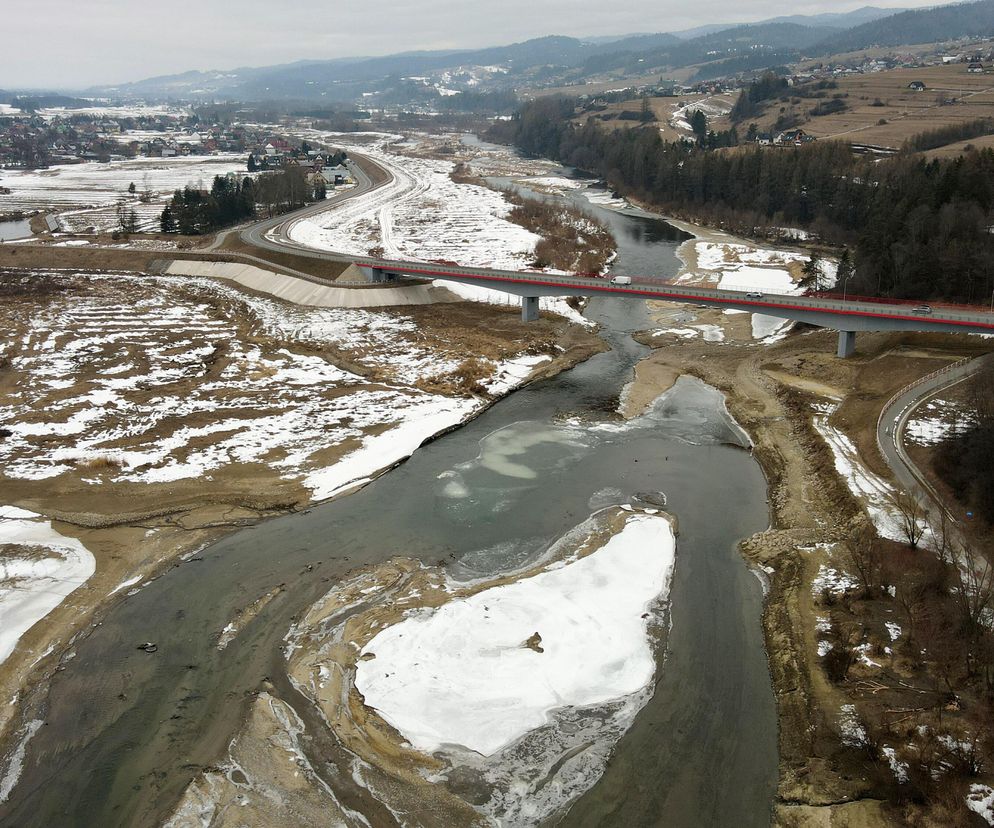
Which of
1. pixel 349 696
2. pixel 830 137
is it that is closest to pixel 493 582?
pixel 349 696

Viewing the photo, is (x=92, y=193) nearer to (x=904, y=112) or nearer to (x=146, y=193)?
(x=146, y=193)

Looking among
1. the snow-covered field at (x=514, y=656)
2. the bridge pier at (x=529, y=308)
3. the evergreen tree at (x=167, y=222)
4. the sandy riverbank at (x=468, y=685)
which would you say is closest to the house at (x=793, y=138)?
the bridge pier at (x=529, y=308)

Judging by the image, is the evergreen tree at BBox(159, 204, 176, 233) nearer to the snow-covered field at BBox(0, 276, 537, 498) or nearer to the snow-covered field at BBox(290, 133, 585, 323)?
the snow-covered field at BBox(290, 133, 585, 323)

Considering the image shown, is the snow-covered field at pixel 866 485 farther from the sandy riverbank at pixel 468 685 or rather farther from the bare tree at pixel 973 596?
the sandy riverbank at pixel 468 685

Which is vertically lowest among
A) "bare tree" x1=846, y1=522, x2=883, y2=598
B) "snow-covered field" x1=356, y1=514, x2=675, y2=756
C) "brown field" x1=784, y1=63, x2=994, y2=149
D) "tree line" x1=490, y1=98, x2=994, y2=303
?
"snow-covered field" x1=356, y1=514, x2=675, y2=756

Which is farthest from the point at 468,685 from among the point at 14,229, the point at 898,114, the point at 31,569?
the point at 898,114

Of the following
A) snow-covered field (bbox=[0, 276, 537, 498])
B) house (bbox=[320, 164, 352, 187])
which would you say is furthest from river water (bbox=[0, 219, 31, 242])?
house (bbox=[320, 164, 352, 187])
